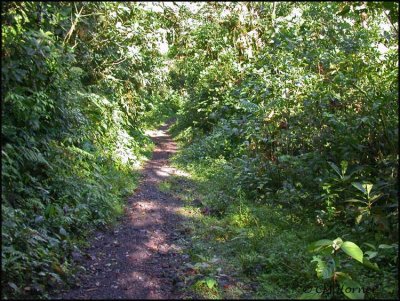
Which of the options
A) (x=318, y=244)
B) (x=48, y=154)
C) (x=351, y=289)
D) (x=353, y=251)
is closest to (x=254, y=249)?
(x=318, y=244)

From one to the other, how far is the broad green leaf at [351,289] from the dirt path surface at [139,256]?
73.0 inches

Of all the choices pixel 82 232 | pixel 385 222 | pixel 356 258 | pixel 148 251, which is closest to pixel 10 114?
pixel 82 232

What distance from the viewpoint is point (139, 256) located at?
5.46 m

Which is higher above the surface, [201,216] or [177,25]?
[177,25]

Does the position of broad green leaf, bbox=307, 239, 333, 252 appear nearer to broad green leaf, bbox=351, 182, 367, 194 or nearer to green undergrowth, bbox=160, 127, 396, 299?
green undergrowth, bbox=160, 127, 396, 299

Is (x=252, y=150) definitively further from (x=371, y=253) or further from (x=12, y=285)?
(x=12, y=285)

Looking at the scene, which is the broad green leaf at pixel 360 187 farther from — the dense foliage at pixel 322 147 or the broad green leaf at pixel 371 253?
the broad green leaf at pixel 371 253

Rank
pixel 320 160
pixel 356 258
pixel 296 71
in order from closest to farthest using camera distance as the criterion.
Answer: pixel 356 258, pixel 320 160, pixel 296 71

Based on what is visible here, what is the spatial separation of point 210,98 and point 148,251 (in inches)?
Answer: 425

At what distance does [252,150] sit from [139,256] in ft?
15.2

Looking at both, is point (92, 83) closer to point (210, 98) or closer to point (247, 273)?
point (210, 98)

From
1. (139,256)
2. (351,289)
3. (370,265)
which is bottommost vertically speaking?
(139,256)

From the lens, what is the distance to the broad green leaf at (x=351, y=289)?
13.1 ft

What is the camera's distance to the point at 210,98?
15.7m
